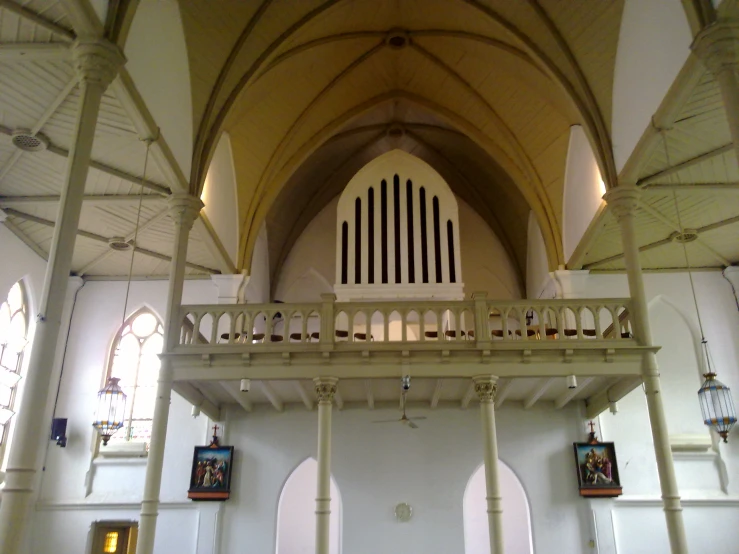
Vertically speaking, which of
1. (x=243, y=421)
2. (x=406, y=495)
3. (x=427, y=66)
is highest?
(x=427, y=66)

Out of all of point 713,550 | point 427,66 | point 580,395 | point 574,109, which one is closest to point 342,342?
point 580,395

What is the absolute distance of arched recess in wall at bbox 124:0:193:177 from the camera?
11.5m

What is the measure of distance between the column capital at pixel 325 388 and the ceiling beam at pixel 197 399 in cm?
311

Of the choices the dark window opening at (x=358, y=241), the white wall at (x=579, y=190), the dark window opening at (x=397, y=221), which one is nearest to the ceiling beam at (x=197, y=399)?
the dark window opening at (x=358, y=241)

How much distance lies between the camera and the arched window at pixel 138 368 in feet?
58.4

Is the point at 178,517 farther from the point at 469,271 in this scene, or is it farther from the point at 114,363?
the point at 469,271

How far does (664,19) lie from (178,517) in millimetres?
15625

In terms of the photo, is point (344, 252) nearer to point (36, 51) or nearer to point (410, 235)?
point (410, 235)

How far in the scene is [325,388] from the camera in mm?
13492

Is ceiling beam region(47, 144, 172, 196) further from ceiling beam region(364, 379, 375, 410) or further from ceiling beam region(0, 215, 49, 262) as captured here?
ceiling beam region(364, 379, 375, 410)

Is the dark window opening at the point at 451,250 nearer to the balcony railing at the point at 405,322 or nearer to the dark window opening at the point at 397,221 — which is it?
the dark window opening at the point at 397,221

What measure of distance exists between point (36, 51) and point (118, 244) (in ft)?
25.4

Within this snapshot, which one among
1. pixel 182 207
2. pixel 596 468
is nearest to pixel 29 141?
pixel 182 207

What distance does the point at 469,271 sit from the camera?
22.3m
